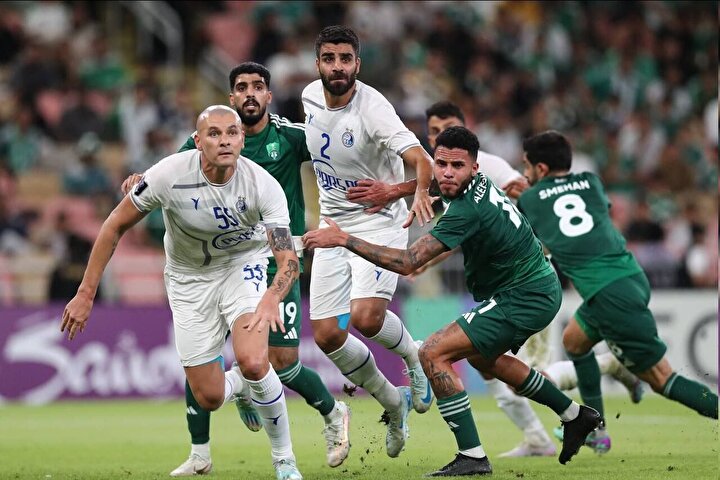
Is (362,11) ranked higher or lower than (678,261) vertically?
higher

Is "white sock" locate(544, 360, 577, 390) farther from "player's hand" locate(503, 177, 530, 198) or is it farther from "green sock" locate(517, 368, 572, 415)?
"green sock" locate(517, 368, 572, 415)

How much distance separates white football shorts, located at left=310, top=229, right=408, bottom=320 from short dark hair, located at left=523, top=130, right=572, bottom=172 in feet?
3.96

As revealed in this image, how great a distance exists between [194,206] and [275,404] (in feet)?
4.73

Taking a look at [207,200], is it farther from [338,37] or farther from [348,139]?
A: [338,37]

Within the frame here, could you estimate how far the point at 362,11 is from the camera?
2275cm

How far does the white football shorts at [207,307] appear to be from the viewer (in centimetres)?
873

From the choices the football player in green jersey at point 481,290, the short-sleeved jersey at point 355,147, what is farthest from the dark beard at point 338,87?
the football player in green jersey at point 481,290

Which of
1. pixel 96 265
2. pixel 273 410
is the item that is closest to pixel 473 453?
pixel 273 410

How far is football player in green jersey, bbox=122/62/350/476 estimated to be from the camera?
9391 mm

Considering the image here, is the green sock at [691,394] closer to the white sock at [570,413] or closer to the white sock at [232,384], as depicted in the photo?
the white sock at [570,413]

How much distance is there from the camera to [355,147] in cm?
951

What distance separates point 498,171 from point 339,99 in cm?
183

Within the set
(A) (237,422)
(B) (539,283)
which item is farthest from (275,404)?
(A) (237,422)

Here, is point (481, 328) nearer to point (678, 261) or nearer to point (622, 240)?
point (622, 240)
